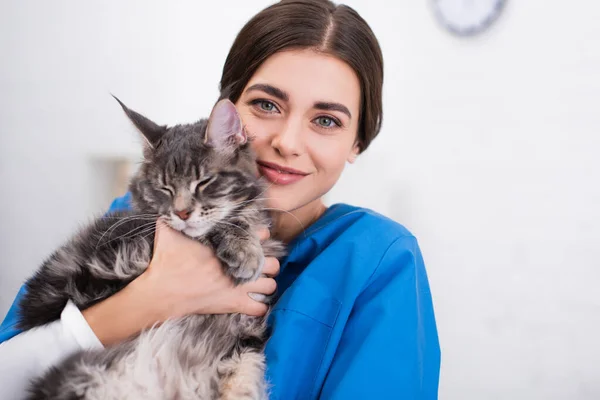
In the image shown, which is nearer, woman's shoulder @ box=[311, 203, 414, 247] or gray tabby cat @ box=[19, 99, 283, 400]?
gray tabby cat @ box=[19, 99, 283, 400]

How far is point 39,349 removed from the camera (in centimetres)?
107

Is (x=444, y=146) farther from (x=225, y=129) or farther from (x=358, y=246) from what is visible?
(x=225, y=129)

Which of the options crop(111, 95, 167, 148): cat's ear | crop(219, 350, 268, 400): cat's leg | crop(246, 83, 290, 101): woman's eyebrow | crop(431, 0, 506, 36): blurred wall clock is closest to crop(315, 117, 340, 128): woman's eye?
crop(246, 83, 290, 101): woman's eyebrow

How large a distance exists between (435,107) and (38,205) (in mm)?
2133

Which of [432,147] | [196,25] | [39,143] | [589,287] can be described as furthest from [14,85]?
[589,287]

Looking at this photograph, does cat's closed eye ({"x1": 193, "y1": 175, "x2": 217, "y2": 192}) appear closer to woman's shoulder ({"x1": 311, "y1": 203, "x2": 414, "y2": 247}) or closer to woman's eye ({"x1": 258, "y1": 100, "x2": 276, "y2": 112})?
woman's eye ({"x1": 258, "y1": 100, "x2": 276, "y2": 112})

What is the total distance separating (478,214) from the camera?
7.01ft

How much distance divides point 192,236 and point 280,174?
331 mm

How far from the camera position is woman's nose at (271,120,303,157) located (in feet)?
4.16

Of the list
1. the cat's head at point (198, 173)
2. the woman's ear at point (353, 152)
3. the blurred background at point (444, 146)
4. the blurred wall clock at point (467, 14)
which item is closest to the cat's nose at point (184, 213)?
the cat's head at point (198, 173)

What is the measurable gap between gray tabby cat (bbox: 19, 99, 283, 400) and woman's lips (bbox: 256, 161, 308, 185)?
0.06 meters

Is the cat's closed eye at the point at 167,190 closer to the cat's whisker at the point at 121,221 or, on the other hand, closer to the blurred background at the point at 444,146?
the cat's whisker at the point at 121,221

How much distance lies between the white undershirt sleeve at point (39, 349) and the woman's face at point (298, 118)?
24.1 inches

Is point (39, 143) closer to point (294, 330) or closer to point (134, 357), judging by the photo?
point (134, 357)
